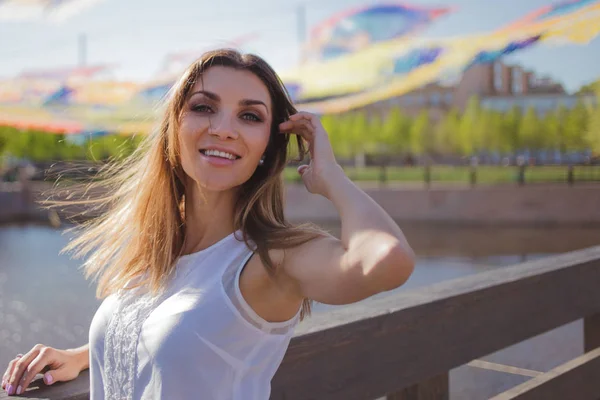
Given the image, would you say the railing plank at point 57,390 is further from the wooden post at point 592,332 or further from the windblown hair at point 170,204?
the wooden post at point 592,332

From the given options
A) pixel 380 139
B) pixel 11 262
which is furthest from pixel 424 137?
pixel 11 262

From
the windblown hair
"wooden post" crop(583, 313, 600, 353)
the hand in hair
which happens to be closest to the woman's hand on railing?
the windblown hair

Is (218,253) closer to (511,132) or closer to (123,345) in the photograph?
(123,345)

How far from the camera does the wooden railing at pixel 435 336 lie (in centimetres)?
140

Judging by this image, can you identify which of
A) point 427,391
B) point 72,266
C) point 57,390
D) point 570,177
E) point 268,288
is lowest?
point 72,266

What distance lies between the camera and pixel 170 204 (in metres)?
1.43

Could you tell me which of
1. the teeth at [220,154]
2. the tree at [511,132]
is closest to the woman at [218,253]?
the teeth at [220,154]

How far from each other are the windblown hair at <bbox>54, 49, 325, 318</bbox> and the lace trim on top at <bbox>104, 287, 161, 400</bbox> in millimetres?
48

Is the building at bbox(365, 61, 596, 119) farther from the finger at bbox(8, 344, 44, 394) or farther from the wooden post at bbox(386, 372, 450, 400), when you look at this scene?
the finger at bbox(8, 344, 44, 394)

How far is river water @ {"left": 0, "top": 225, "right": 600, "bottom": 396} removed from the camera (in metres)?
7.45

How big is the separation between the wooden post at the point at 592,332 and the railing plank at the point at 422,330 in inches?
10.4

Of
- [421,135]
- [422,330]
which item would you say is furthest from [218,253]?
[421,135]

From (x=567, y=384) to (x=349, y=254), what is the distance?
1.36 m

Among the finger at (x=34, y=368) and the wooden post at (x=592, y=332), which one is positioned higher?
the finger at (x=34, y=368)
